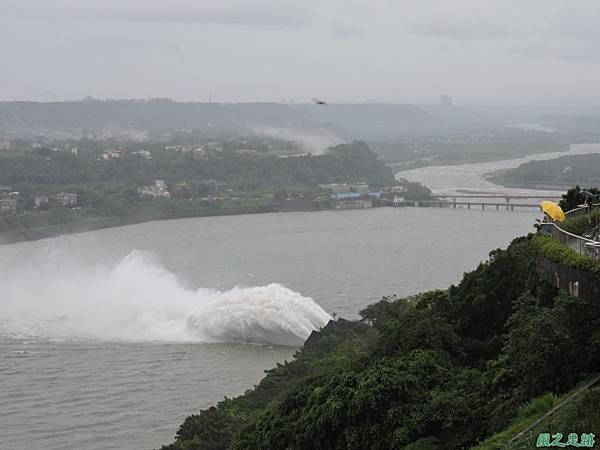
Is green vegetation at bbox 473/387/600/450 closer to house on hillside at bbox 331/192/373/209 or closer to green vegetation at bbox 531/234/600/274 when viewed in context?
green vegetation at bbox 531/234/600/274

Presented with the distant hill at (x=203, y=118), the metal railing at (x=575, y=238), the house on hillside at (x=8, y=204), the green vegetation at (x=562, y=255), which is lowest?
the house on hillside at (x=8, y=204)

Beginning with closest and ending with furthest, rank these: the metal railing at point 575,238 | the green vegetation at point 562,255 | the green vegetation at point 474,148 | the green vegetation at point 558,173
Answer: the green vegetation at point 562,255 < the metal railing at point 575,238 < the green vegetation at point 558,173 < the green vegetation at point 474,148

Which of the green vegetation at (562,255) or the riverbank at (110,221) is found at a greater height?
the green vegetation at (562,255)

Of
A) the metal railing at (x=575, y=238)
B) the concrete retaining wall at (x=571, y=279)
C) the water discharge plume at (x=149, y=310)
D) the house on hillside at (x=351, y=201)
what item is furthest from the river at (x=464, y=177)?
the concrete retaining wall at (x=571, y=279)

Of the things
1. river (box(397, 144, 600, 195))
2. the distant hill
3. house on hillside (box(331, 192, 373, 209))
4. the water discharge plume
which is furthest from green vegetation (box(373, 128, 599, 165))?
the water discharge plume

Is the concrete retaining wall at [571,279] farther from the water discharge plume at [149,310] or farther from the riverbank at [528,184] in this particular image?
the riverbank at [528,184]

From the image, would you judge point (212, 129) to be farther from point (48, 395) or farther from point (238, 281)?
point (48, 395)

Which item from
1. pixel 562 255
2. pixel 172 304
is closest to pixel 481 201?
pixel 172 304
